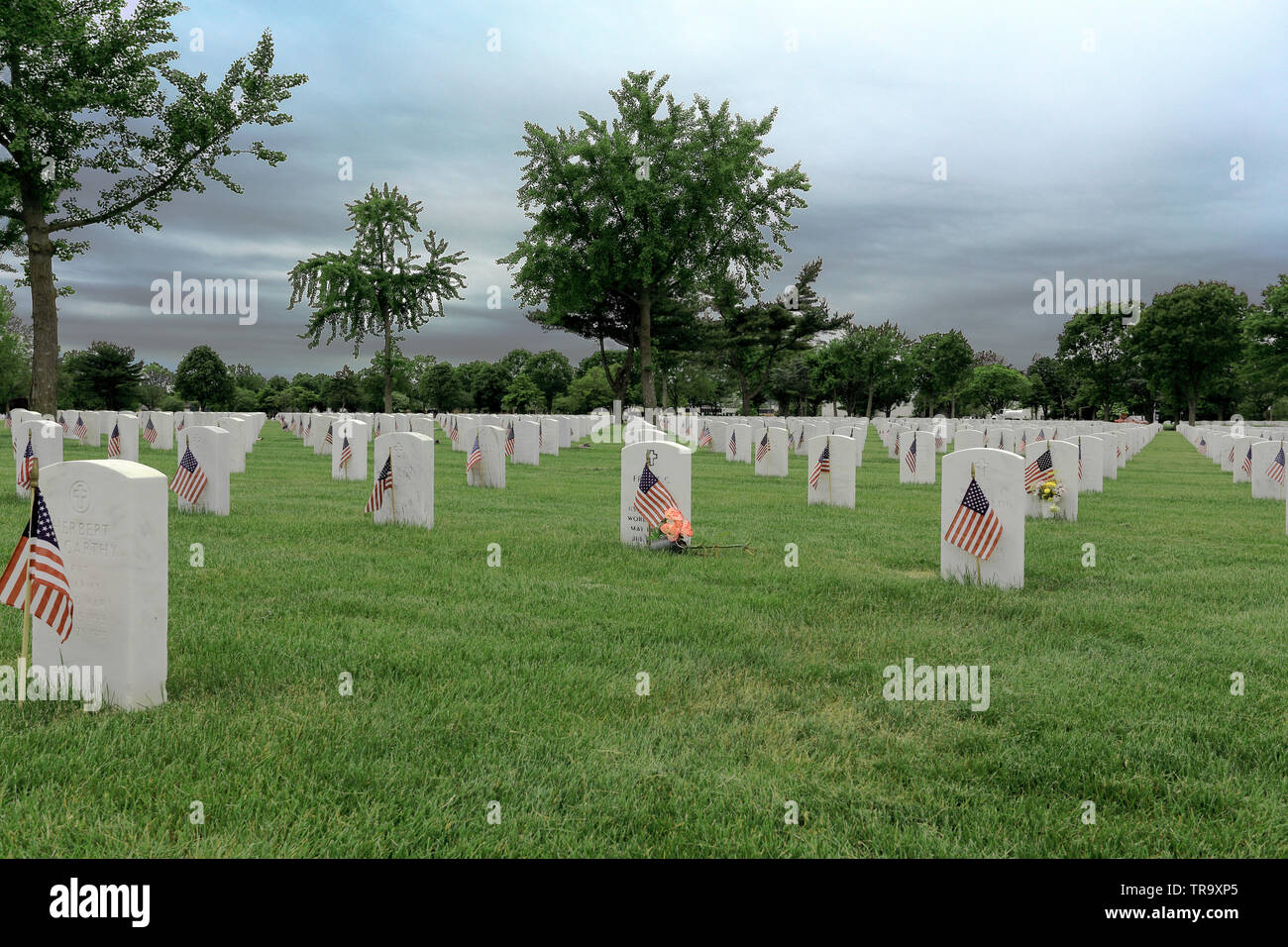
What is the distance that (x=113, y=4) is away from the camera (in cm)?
1873

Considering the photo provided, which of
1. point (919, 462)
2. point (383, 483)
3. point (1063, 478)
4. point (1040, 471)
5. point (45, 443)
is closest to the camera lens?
point (383, 483)

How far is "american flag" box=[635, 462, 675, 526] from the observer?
8.72 meters

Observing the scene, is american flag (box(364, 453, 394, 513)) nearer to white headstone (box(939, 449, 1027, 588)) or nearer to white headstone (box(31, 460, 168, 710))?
white headstone (box(31, 460, 168, 710))

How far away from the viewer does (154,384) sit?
288 feet

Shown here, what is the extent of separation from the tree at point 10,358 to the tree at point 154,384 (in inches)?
428

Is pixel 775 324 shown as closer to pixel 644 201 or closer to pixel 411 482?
pixel 644 201

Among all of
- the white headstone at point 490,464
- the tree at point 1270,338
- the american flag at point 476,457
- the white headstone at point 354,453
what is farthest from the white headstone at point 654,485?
the tree at point 1270,338

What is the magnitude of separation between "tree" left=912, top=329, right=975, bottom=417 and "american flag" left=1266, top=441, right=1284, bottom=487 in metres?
68.9

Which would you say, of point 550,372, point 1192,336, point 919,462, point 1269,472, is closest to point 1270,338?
point 1192,336

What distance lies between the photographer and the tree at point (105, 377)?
6162 centimetres

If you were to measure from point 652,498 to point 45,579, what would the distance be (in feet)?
18.9

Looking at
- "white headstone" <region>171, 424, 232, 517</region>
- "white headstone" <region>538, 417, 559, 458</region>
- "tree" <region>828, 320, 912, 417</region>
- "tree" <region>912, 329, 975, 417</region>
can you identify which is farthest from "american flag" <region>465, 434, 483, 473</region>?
"tree" <region>912, 329, 975, 417</region>
